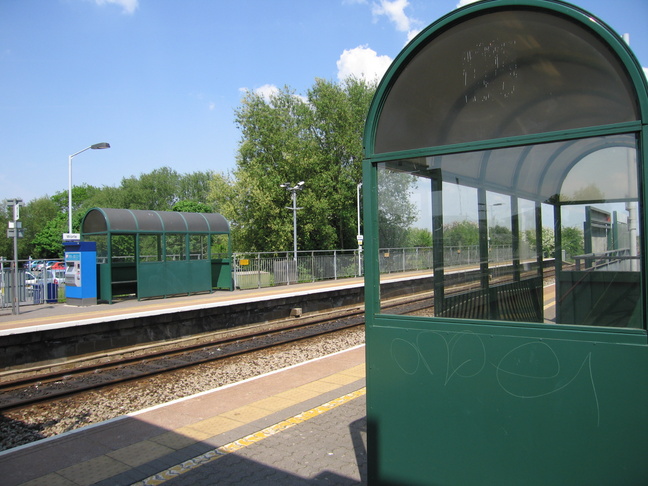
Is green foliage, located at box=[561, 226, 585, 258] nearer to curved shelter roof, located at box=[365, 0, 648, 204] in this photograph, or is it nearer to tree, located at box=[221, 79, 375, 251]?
curved shelter roof, located at box=[365, 0, 648, 204]

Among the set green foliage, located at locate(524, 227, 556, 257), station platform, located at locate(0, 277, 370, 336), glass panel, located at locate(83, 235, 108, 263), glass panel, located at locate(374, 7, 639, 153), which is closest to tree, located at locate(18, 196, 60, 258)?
glass panel, located at locate(83, 235, 108, 263)

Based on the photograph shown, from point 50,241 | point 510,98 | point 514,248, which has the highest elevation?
point 50,241

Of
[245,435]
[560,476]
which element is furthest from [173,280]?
[560,476]

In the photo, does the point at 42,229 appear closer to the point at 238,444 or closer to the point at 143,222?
the point at 143,222

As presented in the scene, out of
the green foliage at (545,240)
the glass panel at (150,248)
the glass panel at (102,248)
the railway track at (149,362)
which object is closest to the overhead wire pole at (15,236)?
the glass panel at (102,248)

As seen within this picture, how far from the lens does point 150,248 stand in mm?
18109

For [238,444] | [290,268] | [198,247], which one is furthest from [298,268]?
[238,444]

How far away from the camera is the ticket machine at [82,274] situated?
634 inches

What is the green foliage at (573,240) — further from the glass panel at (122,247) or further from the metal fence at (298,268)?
A: the glass panel at (122,247)

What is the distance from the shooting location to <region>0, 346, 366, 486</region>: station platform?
4.43 metres

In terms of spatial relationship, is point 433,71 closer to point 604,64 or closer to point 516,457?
point 604,64

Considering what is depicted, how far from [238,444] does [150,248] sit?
14.1 m

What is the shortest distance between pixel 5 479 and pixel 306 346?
7.63 m

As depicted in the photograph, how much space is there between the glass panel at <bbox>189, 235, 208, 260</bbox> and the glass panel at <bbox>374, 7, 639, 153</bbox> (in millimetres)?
16395
